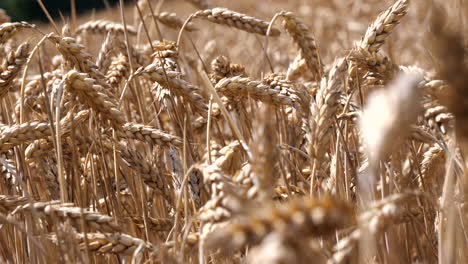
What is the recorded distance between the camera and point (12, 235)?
143 centimetres

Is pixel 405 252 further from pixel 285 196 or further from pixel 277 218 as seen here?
pixel 277 218

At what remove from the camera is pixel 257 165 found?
1.99 feet

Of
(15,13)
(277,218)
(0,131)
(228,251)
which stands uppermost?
(15,13)

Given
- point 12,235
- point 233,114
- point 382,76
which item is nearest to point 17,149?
point 12,235

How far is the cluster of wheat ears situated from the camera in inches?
21.1

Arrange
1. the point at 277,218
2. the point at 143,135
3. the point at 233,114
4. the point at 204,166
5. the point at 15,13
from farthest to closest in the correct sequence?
the point at 15,13
the point at 233,114
the point at 143,135
the point at 204,166
the point at 277,218

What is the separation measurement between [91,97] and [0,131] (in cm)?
28

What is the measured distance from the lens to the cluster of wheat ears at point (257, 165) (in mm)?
536

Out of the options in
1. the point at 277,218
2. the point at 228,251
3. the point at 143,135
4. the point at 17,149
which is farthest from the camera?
the point at 17,149

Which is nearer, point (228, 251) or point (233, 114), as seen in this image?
point (228, 251)

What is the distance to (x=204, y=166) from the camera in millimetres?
877

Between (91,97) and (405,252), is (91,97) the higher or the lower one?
the higher one

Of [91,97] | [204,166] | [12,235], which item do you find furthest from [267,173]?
[12,235]

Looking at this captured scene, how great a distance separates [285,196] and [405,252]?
1.25ft
